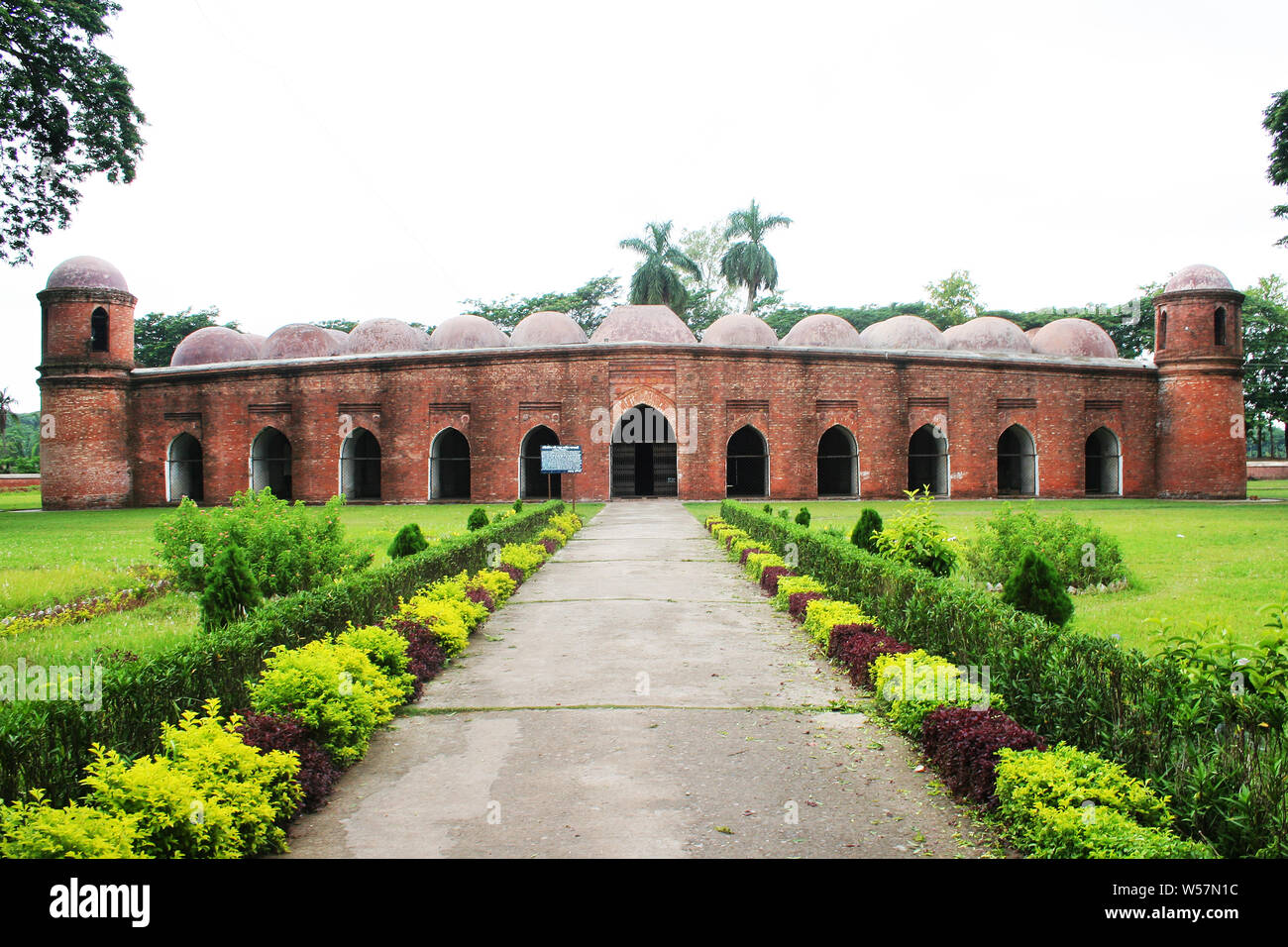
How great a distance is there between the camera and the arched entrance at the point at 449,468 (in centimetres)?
2517

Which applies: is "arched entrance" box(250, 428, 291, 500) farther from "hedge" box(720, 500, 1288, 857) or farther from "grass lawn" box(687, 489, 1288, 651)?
"hedge" box(720, 500, 1288, 857)

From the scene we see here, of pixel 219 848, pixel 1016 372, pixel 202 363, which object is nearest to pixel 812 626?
pixel 219 848

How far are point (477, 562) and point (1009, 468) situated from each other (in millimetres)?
23260

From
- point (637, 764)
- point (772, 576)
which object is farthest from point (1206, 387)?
point (637, 764)

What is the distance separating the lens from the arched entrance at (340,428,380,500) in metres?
25.6

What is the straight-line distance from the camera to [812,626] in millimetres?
6684

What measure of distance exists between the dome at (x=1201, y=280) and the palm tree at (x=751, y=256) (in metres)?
15.1

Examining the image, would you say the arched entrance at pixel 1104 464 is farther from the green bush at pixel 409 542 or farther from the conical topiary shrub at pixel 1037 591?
the green bush at pixel 409 542

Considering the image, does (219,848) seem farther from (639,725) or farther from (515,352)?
(515,352)

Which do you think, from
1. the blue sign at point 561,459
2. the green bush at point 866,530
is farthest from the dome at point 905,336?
the green bush at point 866,530

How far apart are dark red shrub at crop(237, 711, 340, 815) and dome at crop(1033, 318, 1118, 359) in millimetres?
28863

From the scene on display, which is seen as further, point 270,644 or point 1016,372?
point 1016,372

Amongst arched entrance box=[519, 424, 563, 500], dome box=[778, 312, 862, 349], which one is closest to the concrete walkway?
arched entrance box=[519, 424, 563, 500]

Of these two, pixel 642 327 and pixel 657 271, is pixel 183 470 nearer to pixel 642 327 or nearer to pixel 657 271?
pixel 642 327
